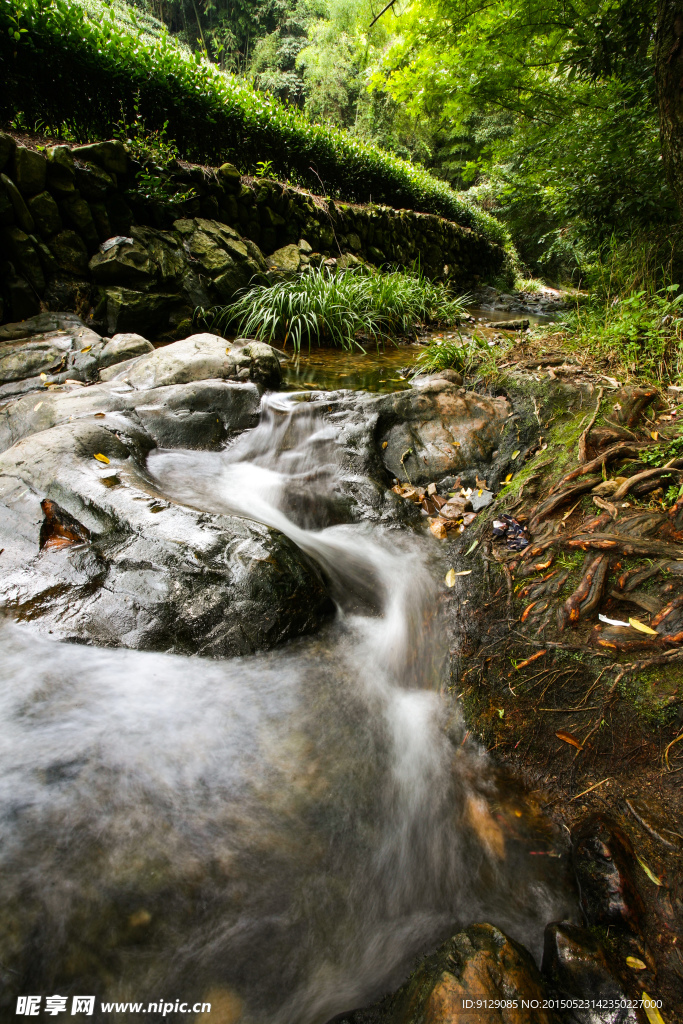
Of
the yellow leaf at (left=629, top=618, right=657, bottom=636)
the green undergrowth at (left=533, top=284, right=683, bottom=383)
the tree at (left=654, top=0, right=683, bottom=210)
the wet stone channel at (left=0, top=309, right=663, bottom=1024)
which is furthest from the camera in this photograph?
the green undergrowth at (left=533, top=284, right=683, bottom=383)

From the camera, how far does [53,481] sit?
2457 mm

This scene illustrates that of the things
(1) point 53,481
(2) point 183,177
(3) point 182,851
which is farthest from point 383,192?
(3) point 182,851

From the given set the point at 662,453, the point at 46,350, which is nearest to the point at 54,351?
the point at 46,350

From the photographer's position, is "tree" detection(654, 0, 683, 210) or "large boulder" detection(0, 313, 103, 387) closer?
"tree" detection(654, 0, 683, 210)

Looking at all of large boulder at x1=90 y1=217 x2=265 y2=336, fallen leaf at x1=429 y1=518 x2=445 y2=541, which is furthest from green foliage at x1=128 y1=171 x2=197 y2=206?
fallen leaf at x1=429 y1=518 x2=445 y2=541

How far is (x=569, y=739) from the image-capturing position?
1.58 metres

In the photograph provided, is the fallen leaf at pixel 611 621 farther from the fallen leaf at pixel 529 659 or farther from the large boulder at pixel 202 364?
the large boulder at pixel 202 364

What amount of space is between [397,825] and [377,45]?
26.0 metres

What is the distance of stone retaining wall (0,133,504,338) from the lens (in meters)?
4.57

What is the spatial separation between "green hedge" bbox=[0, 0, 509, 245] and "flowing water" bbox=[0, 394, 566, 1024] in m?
6.47

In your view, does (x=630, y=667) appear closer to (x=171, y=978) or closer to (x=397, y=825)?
(x=397, y=825)

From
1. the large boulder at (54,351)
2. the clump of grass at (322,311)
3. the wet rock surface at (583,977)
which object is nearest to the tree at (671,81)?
the wet rock surface at (583,977)

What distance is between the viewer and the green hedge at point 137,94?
4.86m

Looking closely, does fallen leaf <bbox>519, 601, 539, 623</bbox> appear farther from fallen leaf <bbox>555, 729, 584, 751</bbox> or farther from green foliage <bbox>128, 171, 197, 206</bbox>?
green foliage <bbox>128, 171, 197, 206</bbox>
